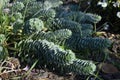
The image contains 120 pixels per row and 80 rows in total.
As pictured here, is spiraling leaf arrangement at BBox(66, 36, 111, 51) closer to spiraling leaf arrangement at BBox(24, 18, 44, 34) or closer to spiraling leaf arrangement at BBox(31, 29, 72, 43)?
spiraling leaf arrangement at BBox(31, 29, 72, 43)

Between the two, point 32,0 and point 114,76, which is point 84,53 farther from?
point 32,0

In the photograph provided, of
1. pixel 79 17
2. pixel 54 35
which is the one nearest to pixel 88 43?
pixel 54 35

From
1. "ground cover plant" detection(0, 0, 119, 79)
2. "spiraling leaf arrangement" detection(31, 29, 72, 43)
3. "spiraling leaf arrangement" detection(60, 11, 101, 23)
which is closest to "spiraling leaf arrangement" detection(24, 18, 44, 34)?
"ground cover plant" detection(0, 0, 119, 79)

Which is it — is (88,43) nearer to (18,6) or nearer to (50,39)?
(50,39)

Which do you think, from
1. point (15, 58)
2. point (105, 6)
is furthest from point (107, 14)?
point (15, 58)

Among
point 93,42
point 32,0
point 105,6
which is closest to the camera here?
point 93,42

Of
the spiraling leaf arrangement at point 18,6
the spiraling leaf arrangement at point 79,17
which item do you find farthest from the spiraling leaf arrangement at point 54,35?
the spiraling leaf arrangement at point 79,17

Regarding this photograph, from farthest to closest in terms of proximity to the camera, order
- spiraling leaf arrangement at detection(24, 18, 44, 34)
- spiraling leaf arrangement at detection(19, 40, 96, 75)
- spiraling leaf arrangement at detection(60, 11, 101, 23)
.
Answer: spiraling leaf arrangement at detection(60, 11, 101, 23) < spiraling leaf arrangement at detection(24, 18, 44, 34) < spiraling leaf arrangement at detection(19, 40, 96, 75)

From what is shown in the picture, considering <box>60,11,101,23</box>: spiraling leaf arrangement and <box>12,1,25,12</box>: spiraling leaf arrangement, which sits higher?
<box>12,1,25,12</box>: spiraling leaf arrangement
